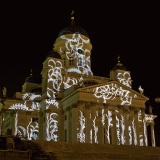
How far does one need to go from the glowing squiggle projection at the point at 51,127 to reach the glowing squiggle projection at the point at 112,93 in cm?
649

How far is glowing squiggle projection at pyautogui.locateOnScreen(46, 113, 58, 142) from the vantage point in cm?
3962

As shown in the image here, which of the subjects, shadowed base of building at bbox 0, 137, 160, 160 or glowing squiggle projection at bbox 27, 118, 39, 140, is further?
glowing squiggle projection at bbox 27, 118, 39, 140

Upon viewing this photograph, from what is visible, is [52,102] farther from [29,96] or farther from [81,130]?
[81,130]

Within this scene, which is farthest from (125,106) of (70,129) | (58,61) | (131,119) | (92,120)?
(58,61)

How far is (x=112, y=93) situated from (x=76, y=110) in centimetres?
538

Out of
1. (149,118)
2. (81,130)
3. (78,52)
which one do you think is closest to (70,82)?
(78,52)

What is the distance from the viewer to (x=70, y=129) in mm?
38938

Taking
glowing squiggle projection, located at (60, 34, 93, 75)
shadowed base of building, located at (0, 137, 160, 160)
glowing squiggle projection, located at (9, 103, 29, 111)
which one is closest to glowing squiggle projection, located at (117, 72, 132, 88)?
glowing squiggle projection, located at (60, 34, 93, 75)

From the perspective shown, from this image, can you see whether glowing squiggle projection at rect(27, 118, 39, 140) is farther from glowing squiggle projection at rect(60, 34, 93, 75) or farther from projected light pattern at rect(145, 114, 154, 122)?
projected light pattern at rect(145, 114, 154, 122)

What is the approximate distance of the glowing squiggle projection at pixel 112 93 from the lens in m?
39.2

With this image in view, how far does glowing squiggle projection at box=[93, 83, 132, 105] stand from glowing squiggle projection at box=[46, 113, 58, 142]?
21.3 feet

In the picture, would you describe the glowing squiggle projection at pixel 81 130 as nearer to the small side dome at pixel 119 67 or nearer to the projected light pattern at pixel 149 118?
the small side dome at pixel 119 67

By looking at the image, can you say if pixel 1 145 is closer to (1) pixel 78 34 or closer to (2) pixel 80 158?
(2) pixel 80 158

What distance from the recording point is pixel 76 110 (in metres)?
37.9
